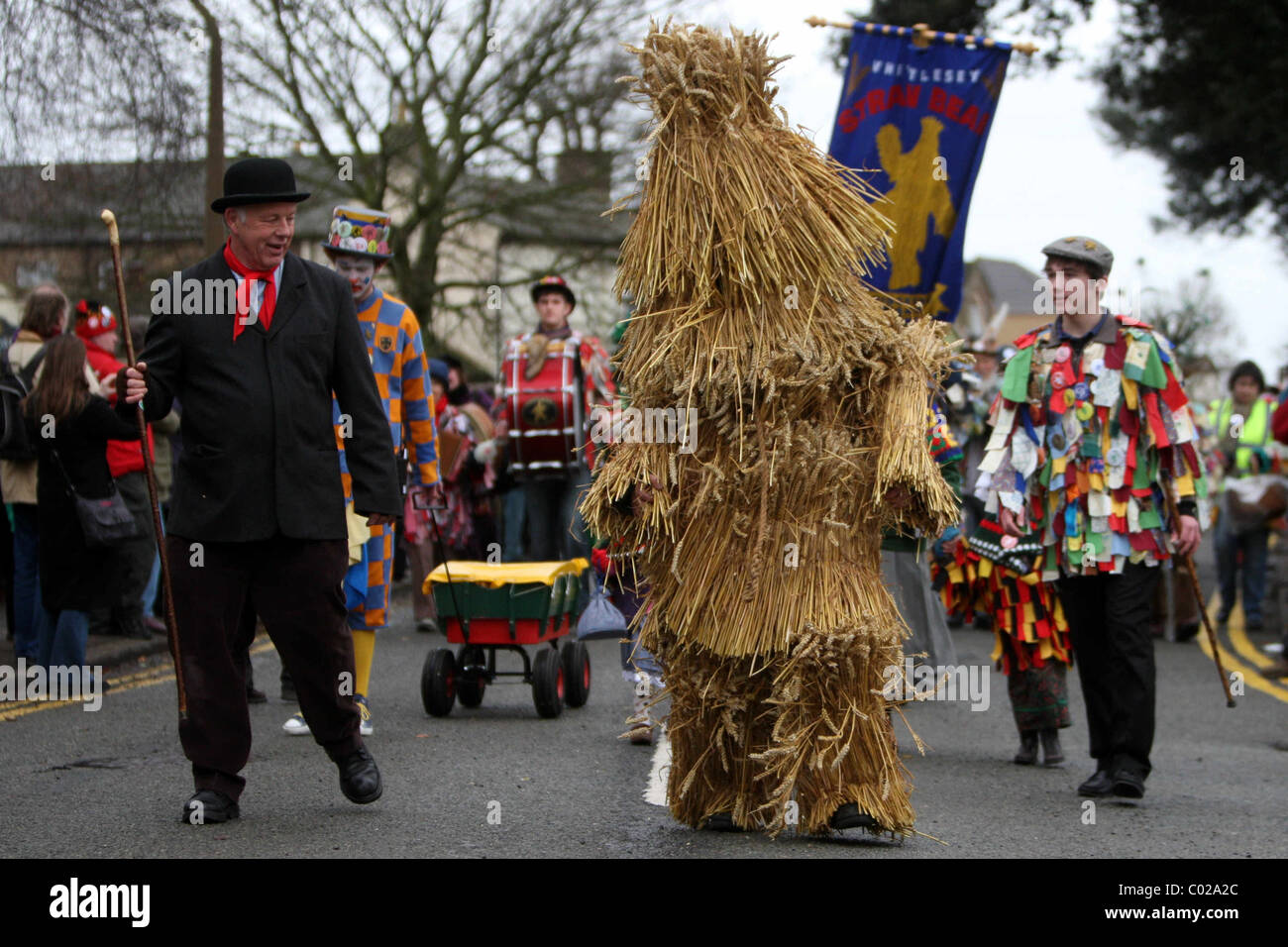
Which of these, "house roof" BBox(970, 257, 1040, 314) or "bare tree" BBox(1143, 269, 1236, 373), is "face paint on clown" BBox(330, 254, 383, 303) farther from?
"house roof" BBox(970, 257, 1040, 314)

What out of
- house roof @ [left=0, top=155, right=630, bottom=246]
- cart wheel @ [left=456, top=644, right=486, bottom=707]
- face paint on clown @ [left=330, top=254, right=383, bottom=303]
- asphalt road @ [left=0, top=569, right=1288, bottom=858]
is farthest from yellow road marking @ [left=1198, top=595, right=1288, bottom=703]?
house roof @ [left=0, top=155, right=630, bottom=246]

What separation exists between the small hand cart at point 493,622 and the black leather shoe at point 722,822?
279 centimetres

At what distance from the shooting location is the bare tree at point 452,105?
2541cm

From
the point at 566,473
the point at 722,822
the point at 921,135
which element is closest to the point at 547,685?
the point at 566,473

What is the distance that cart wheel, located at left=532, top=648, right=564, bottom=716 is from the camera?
8328 millimetres

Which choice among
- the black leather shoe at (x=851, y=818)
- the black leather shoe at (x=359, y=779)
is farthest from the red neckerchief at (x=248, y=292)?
the black leather shoe at (x=851, y=818)

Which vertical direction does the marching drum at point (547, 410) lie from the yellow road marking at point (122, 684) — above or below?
above

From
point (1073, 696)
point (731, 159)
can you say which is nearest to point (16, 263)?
point (1073, 696)

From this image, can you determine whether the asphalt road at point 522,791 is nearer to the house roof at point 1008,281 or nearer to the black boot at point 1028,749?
the black boot at point 1028,749

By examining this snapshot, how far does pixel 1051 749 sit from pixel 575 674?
247 cm

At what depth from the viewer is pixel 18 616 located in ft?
31.5

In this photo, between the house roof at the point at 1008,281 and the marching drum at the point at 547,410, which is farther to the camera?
the house roof at the point at 1008,281

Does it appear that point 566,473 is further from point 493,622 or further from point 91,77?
point 91,77

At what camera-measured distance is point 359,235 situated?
777 cm
